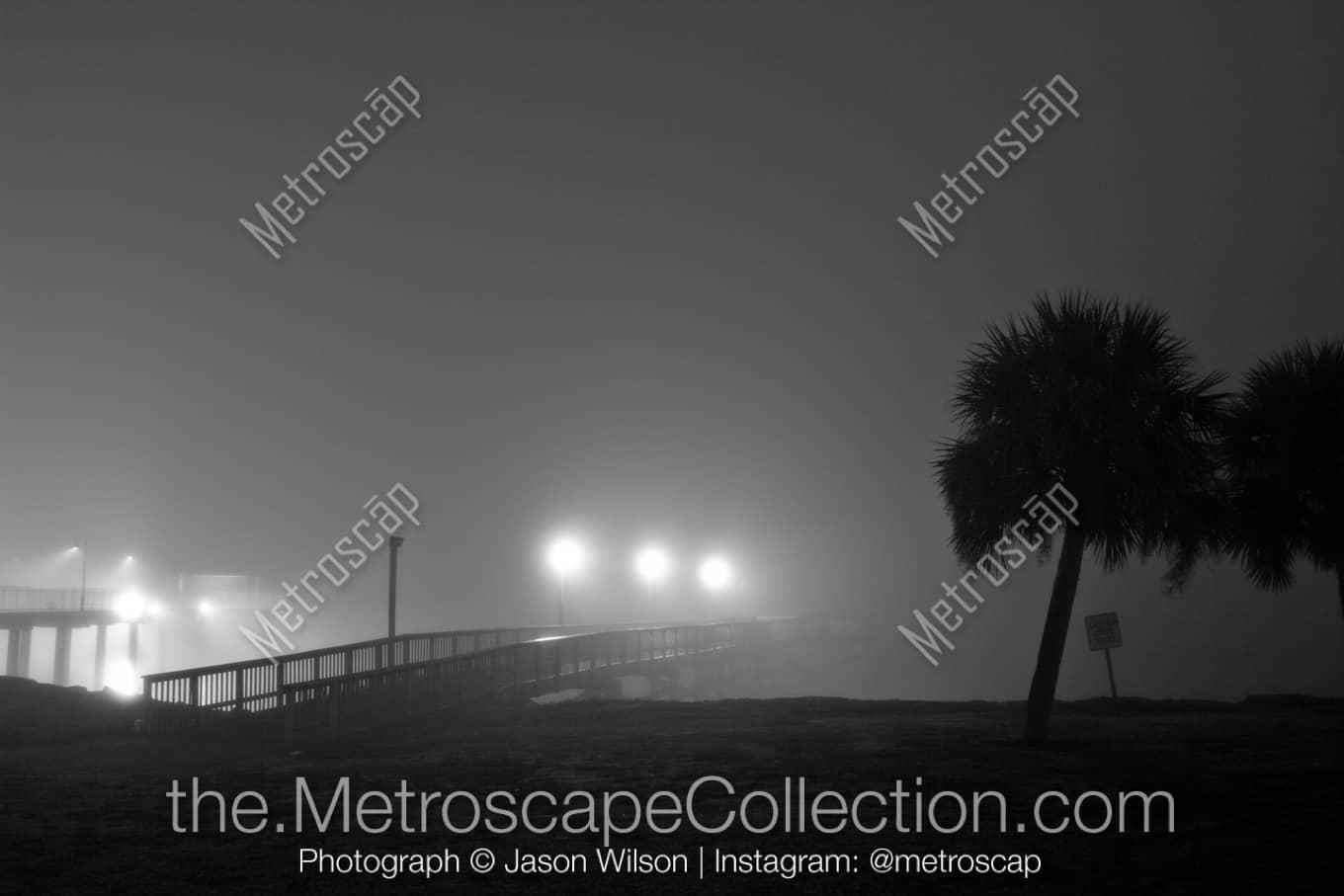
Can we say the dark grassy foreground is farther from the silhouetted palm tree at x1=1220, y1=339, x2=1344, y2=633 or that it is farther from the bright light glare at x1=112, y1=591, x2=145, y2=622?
the bright light glare at x1=112, y1=591, x2=145, y2=622

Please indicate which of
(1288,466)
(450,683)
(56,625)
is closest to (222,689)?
(450,683)

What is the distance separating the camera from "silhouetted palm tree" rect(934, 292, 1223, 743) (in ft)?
52.5

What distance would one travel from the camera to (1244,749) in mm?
14656

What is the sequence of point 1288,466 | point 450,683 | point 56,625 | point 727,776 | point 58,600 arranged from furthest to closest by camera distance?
point 58,600
point 56,625
point 450,683
point 1288,466
point 727,776

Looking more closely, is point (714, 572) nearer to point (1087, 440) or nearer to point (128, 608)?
point (128, 608)

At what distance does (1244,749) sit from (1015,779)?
431cm

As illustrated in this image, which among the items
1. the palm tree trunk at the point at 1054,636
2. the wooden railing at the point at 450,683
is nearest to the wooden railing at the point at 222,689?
the wooden railing at the point at 450,683

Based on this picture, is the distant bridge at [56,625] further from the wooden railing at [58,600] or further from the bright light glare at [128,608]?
the bright light glare at [128,608]

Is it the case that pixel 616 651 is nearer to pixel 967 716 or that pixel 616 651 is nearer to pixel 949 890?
pixel 967 716

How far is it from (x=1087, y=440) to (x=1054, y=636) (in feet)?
10.1

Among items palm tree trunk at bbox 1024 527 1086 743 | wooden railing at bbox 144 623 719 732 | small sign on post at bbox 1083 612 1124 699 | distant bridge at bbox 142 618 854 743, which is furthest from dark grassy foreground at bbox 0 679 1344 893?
small sign on post at bbox 1083 612 1124 699

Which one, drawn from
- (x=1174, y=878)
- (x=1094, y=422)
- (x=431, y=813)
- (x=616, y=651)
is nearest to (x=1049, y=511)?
(x=1094, y=422)

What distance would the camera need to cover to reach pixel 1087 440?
16.4 m

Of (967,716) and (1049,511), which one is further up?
(1049,511)
